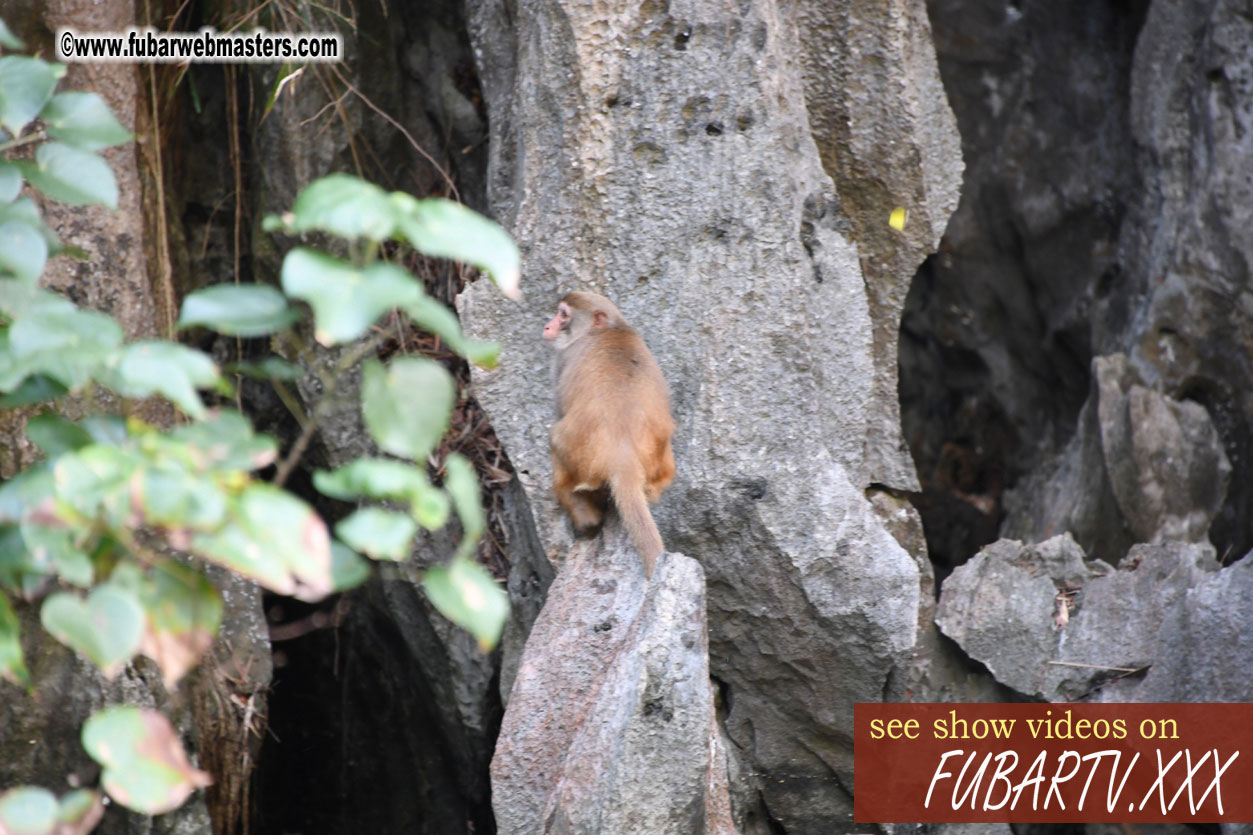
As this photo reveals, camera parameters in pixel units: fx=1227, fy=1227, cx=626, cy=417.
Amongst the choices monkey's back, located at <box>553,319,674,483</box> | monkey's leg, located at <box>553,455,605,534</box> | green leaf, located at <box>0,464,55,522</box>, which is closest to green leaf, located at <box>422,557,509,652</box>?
green leaf, located at <box>0,464,55,522</box>

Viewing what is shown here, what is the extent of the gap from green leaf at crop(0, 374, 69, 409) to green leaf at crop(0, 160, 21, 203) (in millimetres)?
287

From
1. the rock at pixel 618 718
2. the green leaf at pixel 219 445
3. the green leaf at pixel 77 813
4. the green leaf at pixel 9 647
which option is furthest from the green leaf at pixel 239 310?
the rock at pixel 618 718

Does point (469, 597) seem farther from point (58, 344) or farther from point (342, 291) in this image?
point (58, 344)

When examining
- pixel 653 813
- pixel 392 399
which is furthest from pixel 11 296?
pixel 653 813

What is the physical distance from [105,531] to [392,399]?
444 millimetres

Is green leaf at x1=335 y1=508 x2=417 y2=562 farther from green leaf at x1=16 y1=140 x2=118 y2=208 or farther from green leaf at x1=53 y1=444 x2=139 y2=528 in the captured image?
green leaf at x1=16 y1=140 x2=118 y2=208

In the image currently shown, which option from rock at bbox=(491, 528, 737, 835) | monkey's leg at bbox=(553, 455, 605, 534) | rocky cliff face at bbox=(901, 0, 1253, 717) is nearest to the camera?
rock at bbox=(491, 528, 737, 835)

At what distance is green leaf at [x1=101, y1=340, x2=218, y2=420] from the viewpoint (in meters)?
1.58

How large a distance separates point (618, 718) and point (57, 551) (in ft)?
6.19

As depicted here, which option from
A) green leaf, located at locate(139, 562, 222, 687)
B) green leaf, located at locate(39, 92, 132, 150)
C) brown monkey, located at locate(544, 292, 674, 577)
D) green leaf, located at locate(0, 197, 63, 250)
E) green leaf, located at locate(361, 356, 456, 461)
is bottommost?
brown monkey, located at locate(544, 292, 674, 577)

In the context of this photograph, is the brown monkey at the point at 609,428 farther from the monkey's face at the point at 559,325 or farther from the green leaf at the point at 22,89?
the green leaf at the point at 22,89

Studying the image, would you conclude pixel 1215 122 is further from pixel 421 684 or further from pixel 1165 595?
pixel 421 684

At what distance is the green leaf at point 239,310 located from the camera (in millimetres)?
1680

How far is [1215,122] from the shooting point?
582cm
